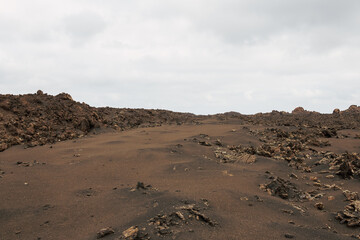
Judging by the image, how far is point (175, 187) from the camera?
462 cm

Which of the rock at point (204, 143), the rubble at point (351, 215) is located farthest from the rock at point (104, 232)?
the rock at point (204, 143)

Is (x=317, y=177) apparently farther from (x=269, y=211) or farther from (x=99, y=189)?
(x=99, y=189)

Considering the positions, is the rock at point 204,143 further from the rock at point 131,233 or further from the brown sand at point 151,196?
the rock at point 131,233

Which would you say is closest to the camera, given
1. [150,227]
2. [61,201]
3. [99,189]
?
[150,227]

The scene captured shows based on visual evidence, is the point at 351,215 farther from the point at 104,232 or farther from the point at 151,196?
the point at 104,232

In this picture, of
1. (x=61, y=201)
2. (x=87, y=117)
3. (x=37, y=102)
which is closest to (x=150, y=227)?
(x=61, y=201)

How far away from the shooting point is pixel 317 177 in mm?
5691

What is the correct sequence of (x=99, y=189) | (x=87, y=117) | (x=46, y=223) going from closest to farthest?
(x=46, y=223) < (x=99, y=189) < (x=87, y=117)

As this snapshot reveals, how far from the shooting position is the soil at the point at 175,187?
131 inches

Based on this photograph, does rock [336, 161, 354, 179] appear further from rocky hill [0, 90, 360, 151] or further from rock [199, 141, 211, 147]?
rocky hill [0, 90, 360, 151]

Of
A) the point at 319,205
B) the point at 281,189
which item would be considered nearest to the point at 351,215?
the point at 319,205

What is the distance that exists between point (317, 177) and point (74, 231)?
4599mm

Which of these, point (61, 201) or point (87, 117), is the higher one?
point (87, 117)

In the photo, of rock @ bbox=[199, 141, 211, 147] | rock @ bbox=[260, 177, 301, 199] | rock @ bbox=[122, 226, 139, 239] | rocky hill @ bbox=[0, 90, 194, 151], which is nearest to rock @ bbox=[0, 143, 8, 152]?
rocky hill @ bbox=[0, 90, 194, 151]
